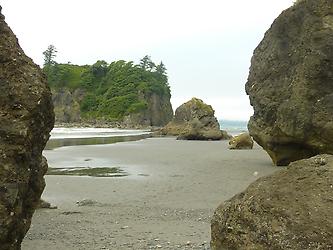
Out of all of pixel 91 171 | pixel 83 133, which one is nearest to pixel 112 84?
pixel 83 133

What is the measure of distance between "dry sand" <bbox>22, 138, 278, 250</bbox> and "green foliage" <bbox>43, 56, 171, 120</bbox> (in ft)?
292

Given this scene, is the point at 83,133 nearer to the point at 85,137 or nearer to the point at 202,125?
the point at 85,137

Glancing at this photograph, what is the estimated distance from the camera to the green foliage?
109875 mm

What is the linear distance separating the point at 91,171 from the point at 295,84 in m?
8.27

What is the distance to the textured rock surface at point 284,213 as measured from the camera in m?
4.27

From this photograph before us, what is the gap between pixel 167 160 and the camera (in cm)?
2181

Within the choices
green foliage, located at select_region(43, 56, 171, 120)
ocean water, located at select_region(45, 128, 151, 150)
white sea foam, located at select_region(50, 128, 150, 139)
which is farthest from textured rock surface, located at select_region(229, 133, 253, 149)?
green foliage, located at select_region(43, 56, 171, 120)

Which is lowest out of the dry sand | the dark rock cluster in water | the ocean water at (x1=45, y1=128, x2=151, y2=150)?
the dry sand

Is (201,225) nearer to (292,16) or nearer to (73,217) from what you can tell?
(73,217)

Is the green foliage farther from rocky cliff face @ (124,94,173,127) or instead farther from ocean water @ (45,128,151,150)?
ocean water @ (45,128,151,150)

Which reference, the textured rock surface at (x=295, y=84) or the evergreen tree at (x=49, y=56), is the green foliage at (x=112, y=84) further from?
the textured rock surface at (x=295, y=84)

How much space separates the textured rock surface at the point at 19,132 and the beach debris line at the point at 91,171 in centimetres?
1059

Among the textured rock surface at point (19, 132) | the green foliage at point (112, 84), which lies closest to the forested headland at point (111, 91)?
the green foliage at point (112, 84)

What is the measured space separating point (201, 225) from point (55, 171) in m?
10.4
